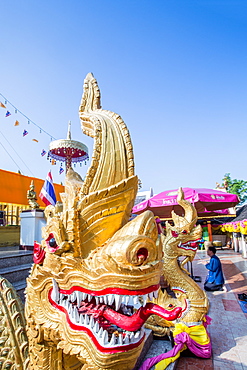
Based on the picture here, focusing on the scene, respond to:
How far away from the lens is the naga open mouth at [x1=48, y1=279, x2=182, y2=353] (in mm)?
1091

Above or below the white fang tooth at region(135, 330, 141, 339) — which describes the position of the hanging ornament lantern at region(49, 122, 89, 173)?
above

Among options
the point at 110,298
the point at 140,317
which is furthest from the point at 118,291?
the point at 140,317

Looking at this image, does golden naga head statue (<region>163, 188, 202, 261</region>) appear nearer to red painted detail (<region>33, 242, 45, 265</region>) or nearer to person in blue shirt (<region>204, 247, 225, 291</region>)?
person in blue shirt (<region>204, 247, 225, 291</region>)

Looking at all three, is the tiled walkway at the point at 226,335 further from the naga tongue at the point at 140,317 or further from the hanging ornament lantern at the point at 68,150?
the hanging ornament lantern at the point at 68,150

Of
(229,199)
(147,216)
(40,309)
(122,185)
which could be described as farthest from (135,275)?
(229,199)

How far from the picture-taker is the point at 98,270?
1.13 m

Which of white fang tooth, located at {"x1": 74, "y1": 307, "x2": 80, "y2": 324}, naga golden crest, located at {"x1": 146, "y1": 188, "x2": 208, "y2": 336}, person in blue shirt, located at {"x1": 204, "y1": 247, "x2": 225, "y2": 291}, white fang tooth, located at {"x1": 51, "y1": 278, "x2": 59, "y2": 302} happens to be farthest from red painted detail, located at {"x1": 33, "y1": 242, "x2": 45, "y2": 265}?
person in blue shirt, located at {"x1": 204, "y1": 247, "x2": 225, "y2": 291}

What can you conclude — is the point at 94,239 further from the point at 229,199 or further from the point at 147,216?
the point at 229,199

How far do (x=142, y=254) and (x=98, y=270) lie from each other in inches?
9.8

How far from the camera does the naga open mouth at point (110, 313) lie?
109 centimetres

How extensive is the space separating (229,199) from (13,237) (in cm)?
722

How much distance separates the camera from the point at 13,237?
7.10 metres

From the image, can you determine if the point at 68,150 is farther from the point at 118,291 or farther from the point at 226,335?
the point at 118,291

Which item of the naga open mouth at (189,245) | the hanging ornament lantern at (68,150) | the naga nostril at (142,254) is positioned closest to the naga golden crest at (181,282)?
the naga open mouth at (189,245)
